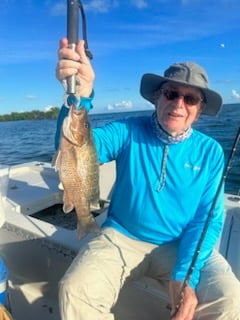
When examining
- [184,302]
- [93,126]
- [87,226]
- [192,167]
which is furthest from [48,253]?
[192,167]

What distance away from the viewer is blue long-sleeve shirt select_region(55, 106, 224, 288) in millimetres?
2635

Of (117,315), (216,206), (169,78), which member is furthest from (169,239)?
(169,78)

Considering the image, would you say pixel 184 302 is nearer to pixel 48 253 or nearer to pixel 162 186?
pixel 162 186

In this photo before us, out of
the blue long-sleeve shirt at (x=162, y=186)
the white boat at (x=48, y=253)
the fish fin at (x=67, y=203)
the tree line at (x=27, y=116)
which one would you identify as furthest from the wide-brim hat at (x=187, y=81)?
the tree line at (x=27, y=116)

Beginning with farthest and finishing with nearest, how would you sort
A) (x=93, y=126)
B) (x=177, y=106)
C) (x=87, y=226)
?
(x=93, y=126) → (x=177, y=106) → (x=87, y=226)

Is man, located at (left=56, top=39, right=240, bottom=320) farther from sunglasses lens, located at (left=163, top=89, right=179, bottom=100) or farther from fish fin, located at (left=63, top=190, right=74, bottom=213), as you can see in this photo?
fish fin, located at (left=63, top=190, right=74, bottom=213)

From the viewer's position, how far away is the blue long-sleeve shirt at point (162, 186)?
263 cm

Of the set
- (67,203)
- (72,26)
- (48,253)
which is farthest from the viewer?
(48,253)

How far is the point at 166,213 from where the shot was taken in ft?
8.65

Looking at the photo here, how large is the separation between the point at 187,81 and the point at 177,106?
0.20 m

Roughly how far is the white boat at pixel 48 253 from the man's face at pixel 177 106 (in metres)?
1.23

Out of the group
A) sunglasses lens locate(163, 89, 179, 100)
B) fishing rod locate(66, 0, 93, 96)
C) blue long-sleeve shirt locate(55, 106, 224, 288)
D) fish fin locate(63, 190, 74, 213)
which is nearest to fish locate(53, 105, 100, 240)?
fish fin locate(63, 190, 74, 213)

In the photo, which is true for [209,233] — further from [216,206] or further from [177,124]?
[177,124]

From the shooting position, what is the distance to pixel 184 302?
2.24 metres
